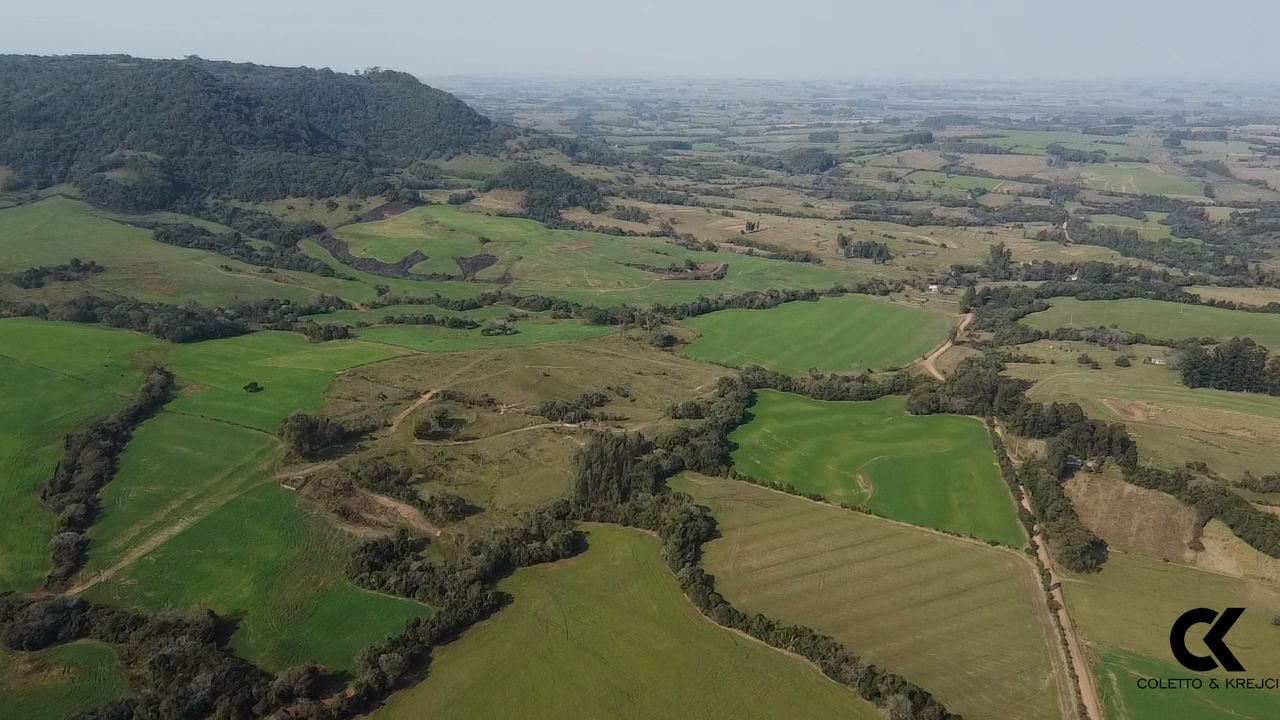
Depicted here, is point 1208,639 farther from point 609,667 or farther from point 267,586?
point 267,586

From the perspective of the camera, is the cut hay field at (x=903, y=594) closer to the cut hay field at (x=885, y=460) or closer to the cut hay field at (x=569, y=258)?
the cut hay field at (x=885, y=460)

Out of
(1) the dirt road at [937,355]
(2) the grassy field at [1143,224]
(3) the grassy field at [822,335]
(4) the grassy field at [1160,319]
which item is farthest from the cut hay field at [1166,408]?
(2) the grassy field at [1143,224]

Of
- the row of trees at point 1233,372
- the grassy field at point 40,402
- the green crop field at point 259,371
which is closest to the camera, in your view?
the grassy field at point 40,402

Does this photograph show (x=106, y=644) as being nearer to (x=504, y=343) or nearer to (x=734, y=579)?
(x=734, y=579)

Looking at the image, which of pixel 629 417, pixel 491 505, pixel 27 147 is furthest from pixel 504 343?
pixel 27 147

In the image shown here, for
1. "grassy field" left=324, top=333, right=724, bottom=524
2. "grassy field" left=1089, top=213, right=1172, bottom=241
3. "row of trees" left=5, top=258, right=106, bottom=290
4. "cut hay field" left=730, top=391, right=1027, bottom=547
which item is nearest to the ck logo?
"cut hay field" left=730, top=391, right=1027, bottom=547
